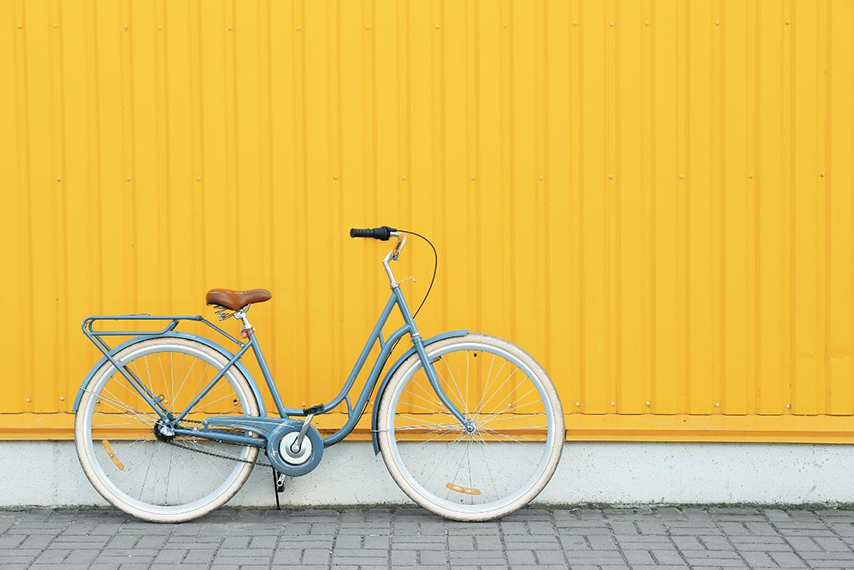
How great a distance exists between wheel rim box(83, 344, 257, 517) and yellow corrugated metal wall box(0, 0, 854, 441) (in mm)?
284

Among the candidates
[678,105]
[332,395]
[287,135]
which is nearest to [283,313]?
[332,395]

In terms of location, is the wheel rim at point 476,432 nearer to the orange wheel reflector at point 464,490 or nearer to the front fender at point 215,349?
the orange wheel reflector at point 464,490

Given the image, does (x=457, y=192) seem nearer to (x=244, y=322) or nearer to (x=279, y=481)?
(x=244, y=322)

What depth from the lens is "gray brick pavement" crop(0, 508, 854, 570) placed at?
17.0 ft

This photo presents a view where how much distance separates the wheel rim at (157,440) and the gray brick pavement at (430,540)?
0.19m

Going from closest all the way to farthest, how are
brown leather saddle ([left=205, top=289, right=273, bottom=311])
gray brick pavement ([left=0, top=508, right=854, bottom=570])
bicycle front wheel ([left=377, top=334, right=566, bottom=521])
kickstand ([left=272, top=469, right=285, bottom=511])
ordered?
gray brick pavement ([left=0, top=508, right=854, bottom=570])
brown leather saddle ([left=205, top=289, right=273, bottom=311])
kickstand ([left=272, top=469, right=285, bottom=511])
bicycle front wheel ([left=377, top=334, right=566, bottom=521])

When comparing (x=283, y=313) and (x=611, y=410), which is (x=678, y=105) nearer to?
(x=611, y=410)

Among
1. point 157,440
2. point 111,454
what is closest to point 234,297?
point 157,440

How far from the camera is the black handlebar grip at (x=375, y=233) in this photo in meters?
5.73

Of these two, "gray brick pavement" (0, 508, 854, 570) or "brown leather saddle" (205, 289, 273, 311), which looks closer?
"gray brick pavement" (0, 508, 854, 570)

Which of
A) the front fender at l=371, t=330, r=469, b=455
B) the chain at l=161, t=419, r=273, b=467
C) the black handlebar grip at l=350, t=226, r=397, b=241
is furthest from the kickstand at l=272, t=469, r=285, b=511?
the black handlebar grip at l=350, t=226, r=397, b=241

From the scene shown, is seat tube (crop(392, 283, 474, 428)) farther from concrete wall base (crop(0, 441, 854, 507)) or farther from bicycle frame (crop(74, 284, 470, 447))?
concrete wall base (crop(0, 441, 854, 507))

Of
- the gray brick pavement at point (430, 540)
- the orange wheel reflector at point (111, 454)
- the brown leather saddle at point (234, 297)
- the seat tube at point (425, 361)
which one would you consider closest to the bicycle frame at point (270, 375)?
the seat tube at point (425, 361)

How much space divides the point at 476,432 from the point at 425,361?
0.51 m
